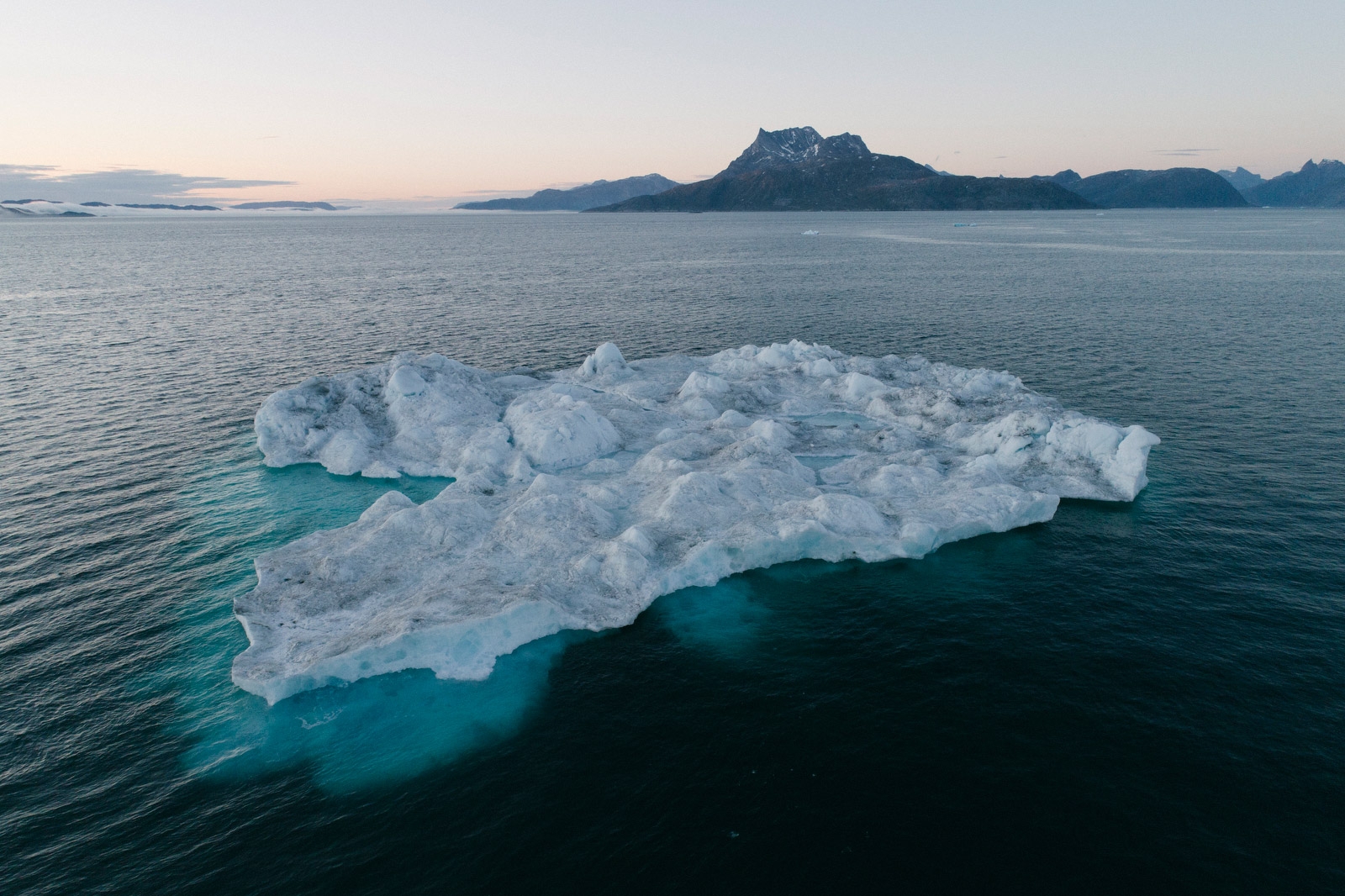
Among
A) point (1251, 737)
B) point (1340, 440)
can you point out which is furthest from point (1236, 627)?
point (1340, 440)

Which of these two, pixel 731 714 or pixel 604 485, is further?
pixel 604 485

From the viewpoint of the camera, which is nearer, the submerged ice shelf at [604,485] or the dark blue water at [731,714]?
the dark blue water at [731,714]

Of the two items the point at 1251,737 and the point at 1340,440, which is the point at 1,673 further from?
the point at 1340,440

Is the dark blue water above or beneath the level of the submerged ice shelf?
beneath

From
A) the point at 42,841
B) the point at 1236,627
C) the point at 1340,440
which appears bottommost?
the point at 42,841

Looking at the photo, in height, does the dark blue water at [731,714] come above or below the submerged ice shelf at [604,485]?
below

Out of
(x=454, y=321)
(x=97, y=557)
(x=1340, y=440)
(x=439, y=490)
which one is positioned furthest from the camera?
(x=454, y=321)

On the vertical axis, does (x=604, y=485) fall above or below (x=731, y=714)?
above

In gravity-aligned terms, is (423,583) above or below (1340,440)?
below
